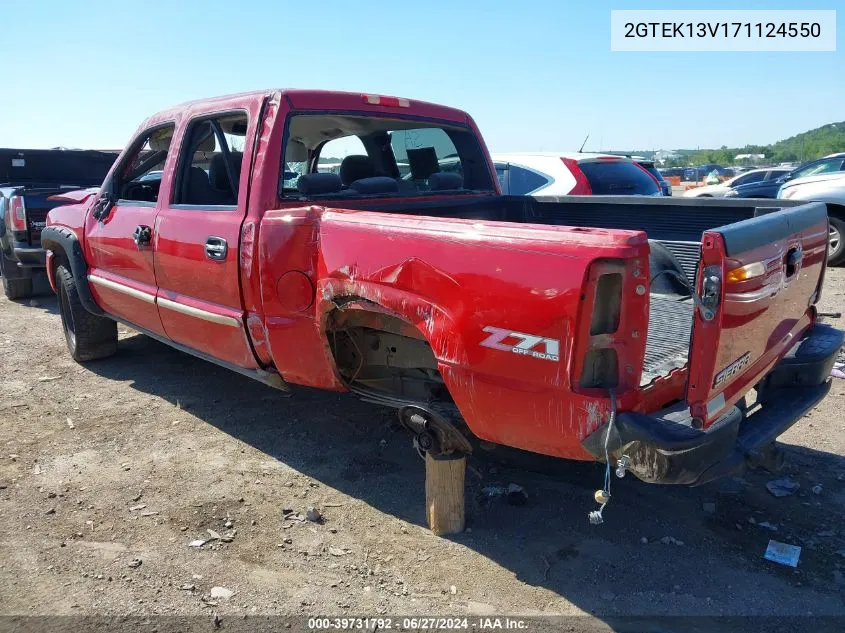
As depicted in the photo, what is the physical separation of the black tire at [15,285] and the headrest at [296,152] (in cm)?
504

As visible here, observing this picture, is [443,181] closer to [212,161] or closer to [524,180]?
[212,161]

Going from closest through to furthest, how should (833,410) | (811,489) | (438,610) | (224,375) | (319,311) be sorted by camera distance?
(438,610) < (319,311) < (811,489) < (833,410) < (224,375)

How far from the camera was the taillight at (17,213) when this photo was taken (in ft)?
25.9

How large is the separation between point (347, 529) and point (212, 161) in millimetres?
2381

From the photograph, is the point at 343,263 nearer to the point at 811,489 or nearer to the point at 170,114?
the point at 170,114

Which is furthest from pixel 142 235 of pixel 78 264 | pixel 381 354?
pixel 381 354

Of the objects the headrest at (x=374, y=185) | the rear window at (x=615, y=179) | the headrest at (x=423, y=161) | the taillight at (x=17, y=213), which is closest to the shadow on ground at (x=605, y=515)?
the headrest at (x=374, y=185)

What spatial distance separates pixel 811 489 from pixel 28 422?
473 centimetres

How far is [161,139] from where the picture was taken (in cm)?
489

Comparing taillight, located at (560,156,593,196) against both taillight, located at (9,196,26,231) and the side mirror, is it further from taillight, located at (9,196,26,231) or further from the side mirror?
taillight, located at (9,196,26,231)

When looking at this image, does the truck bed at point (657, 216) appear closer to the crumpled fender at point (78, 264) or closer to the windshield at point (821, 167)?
the crumpled fender at point (78, 264)

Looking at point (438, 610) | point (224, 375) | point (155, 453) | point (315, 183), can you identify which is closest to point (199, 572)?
point (438, 610)

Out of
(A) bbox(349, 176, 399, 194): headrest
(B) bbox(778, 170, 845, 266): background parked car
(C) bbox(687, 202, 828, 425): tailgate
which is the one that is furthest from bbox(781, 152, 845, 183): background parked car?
(C) bbox(687, 202, 828, 425): tailgate

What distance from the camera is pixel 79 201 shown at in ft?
18.8
